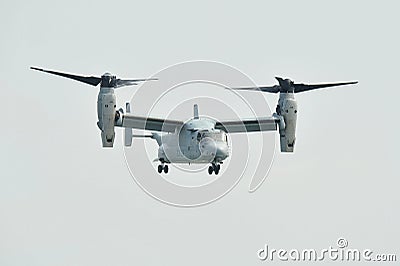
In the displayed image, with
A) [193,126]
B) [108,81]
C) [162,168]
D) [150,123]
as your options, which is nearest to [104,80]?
[108,81]

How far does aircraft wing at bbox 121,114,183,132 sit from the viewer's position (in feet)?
→ 178

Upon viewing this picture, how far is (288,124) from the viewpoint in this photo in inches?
2092

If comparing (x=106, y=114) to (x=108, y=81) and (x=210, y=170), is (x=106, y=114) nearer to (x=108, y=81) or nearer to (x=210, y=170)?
(x=108, y=81)

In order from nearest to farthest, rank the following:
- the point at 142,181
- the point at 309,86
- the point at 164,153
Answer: the point at 309,86 < the point at 142,181 < the point at 164,153

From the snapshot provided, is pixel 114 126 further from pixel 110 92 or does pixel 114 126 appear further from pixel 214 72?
pixel 214 72

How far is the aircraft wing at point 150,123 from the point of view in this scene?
5423 centimetres

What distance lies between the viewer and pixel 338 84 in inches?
2093

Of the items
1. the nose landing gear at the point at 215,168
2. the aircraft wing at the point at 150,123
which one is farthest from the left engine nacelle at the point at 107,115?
the nose landing gear at the point at 215,168

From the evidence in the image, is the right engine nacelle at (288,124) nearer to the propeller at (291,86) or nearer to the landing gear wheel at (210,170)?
the propeller at (291,86)

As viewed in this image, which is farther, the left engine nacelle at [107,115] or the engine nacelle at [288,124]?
the engine nacelle at [288,124]

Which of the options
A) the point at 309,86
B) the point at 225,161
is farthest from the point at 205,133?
the point at 309,86

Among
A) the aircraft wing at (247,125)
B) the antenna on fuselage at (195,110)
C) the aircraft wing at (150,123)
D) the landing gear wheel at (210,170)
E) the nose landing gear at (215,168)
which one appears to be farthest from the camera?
the antenna on fuselage at (195,110)

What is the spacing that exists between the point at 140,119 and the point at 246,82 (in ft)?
15.3

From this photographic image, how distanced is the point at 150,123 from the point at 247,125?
4391mm
